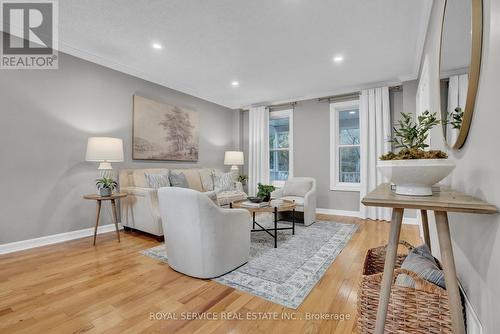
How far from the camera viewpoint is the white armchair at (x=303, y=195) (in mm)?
3834

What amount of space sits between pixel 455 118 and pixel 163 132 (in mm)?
4125

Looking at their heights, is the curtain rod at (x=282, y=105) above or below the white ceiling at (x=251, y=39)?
below

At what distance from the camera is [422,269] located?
1.21 metres

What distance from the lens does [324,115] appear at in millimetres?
4980

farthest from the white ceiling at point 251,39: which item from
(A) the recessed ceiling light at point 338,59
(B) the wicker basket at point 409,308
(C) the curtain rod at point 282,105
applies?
(B) the wicker basket at point 409,308

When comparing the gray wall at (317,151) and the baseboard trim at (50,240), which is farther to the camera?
the gray wall at (317,151)

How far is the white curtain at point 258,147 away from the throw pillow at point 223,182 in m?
1.14

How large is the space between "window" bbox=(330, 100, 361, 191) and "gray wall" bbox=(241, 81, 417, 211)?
0.34 feet

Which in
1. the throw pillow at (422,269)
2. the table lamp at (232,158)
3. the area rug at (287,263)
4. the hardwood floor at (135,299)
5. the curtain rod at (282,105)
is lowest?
the hardwood floor at (135,299)

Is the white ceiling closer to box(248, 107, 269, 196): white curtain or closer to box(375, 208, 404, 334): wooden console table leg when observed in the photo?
box(248, 107, 269, 196): white curtain

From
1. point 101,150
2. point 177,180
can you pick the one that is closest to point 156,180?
point 177,180

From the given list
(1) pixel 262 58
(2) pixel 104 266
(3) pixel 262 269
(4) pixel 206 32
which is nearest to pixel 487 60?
(3) pixel 262 269

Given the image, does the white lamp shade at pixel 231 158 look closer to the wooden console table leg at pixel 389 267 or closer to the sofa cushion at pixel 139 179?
the sofa cushion at pixel 139 179

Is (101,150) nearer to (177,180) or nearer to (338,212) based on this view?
(177,180)
